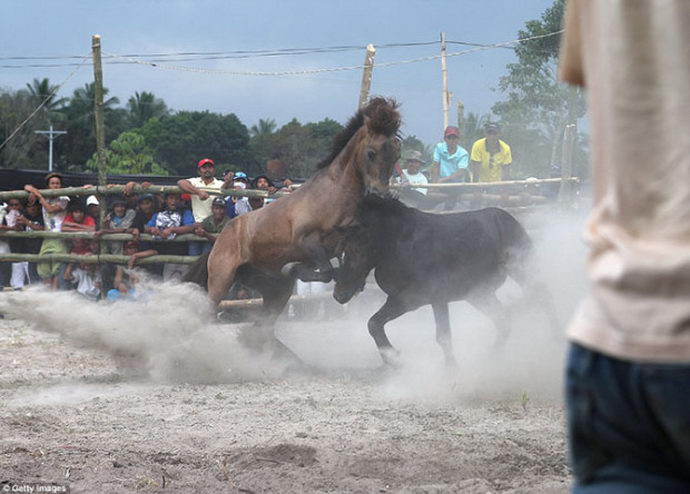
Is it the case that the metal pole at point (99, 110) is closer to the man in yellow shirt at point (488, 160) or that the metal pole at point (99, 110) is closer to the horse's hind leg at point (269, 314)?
the horse's hind leg at point (269, 314)

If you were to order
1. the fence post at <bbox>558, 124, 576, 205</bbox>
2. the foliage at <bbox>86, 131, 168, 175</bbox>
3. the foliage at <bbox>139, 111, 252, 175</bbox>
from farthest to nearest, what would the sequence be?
the foliage at <bbox>139, 111, 252, 175</bbox>
the foliage at <bbox>86, 131, 168, 175</bbox>
the fence post at <bbox>558, 124, 576, 205</bbox>

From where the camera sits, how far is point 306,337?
1077 cm

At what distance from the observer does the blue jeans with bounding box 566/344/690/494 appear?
139 cm

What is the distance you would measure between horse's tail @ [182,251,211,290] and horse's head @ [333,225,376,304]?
175 cm

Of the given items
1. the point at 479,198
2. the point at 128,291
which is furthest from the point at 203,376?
the point at 479,198

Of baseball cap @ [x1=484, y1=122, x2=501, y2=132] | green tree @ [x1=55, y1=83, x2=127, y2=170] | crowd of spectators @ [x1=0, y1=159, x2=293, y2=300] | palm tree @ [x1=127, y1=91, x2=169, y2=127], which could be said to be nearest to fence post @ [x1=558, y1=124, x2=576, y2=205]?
baseball cap @ [x1=484, y1=122, x2=501, y2=132]

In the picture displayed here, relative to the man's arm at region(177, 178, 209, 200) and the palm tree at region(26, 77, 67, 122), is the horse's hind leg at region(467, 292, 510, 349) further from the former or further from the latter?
the palm tree at region(26, 77, 67, 122)

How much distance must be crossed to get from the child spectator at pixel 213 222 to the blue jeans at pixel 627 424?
10470mm

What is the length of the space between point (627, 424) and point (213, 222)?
10640 millimetres

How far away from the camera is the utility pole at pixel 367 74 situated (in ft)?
41.0

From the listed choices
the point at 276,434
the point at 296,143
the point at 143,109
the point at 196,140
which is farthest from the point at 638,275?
the point at 143,109

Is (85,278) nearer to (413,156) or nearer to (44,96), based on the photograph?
(413,156)

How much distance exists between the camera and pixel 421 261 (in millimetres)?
8633

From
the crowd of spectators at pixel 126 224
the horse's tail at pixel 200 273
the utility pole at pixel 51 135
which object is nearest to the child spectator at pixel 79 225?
the crowd of spectators at pixel 126 224
